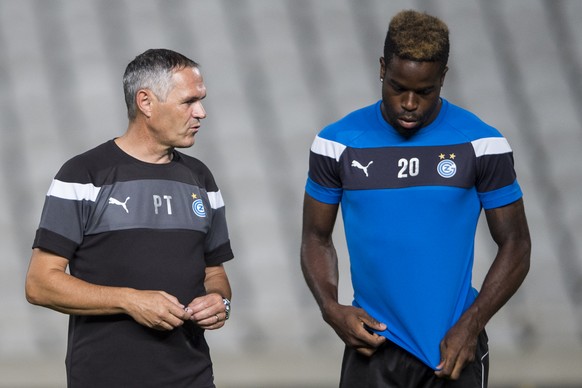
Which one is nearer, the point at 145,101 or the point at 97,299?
the point at 97,299

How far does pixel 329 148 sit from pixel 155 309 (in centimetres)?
64

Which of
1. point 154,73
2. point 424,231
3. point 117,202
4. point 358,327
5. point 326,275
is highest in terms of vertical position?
point 154,73

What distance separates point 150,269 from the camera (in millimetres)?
2713

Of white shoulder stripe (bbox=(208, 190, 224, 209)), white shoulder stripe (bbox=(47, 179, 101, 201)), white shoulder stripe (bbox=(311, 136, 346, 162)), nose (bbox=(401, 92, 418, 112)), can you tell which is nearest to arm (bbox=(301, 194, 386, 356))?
white shoulder stripe (bbox=(311, 136, 346, 162))

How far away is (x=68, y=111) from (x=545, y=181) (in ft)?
8.72

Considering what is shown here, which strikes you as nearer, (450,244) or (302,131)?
(450,244)

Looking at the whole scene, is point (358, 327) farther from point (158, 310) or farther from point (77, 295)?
point (77, 295)

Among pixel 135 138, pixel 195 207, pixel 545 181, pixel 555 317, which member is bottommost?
pixel 555 317

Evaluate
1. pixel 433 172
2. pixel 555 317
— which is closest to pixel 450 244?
pixel 433 172

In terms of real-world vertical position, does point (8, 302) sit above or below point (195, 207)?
below

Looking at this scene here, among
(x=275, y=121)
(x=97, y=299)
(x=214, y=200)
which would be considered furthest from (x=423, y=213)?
(x=275, y=121)

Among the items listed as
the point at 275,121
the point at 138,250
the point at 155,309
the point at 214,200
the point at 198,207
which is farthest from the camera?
the point at 275,121

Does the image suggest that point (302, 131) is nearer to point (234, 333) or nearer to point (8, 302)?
point (234, 333)

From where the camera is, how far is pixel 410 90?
8.91ft
